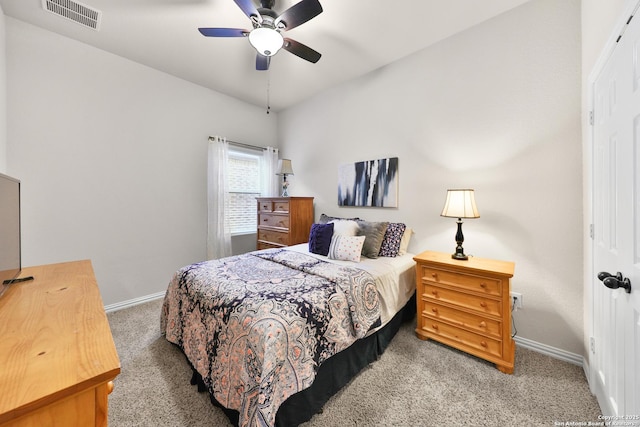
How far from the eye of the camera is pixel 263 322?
1226 mm

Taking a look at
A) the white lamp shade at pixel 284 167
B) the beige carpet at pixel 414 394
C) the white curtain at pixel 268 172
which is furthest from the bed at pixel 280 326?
the white curtain at pixel 268 172

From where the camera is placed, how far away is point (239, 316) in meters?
1.31

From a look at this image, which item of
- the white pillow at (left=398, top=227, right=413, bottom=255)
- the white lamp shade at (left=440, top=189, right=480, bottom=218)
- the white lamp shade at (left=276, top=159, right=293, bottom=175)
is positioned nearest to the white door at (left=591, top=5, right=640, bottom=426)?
the white lamp shade at (left=440, top=189, right=480, bottom=218)

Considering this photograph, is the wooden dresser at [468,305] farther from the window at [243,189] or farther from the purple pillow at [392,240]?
the window at [243,189]

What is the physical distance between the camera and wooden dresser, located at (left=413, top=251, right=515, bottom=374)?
1729mm

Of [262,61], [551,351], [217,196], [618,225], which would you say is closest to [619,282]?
[618,225]

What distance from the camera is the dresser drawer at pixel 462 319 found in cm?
177

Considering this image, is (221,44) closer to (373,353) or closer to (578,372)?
(373,353)

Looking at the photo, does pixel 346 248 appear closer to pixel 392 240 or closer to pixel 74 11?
pixel 392 240

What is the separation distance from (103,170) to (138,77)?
1.18 m

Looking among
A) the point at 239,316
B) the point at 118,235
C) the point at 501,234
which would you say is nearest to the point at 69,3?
the point at 118,235

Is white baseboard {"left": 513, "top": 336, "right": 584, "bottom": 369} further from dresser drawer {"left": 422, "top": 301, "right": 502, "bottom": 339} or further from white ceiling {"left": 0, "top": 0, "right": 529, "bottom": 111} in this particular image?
white ceiling {"left": 0, "top": 0, "right": 529, "bottom": 111}

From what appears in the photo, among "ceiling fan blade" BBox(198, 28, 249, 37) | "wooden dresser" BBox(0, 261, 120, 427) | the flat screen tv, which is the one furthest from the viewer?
"ceiling fan blade" BBox(198, 28, 249, 37)

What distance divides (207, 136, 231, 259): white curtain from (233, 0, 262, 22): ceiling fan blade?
1.95m
